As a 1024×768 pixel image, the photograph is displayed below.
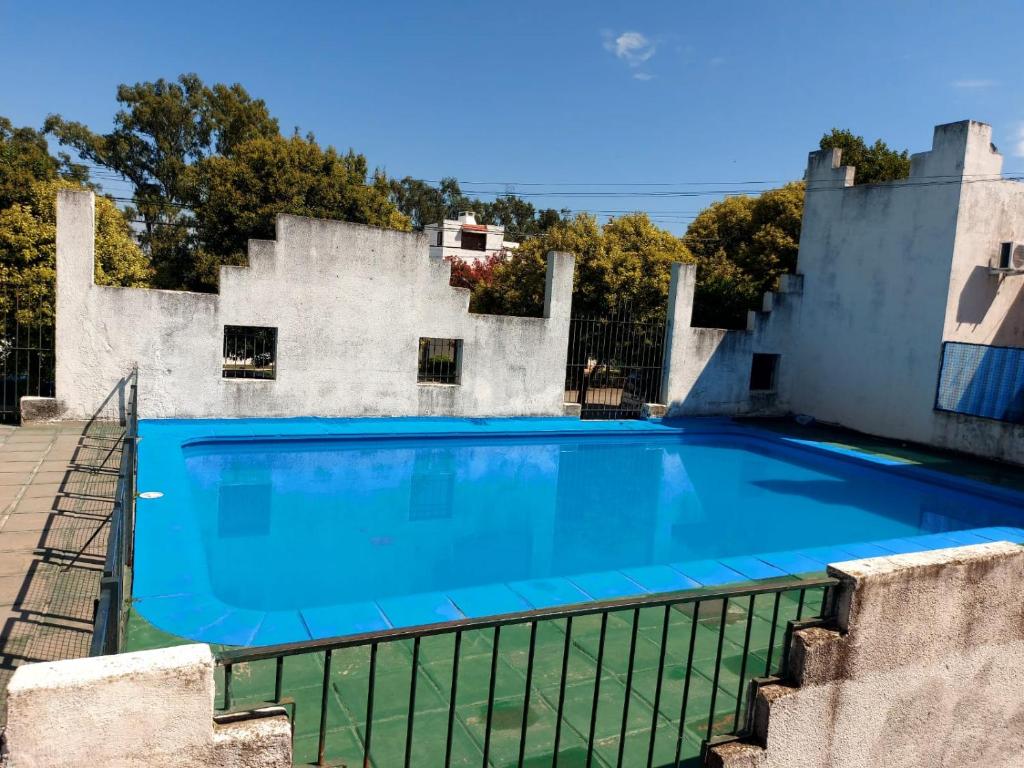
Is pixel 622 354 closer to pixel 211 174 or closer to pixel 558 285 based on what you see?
pixel 558 285

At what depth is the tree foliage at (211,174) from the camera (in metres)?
20.1

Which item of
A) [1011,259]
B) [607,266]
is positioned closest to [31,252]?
[607,266]

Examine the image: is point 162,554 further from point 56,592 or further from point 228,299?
point 228,299

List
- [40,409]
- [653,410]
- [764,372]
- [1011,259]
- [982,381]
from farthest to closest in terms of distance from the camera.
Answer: [764,372]
[653,410]
[1011,259]
[982,381]
[40,409]

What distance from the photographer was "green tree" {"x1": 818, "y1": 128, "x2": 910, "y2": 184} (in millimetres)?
19819

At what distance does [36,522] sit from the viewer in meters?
6.38

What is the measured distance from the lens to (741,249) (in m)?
21.5

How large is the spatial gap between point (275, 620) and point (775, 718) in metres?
3.51

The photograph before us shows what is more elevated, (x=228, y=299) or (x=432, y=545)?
(x=228, y=299)

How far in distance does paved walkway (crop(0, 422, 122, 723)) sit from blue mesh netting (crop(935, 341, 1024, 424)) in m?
13.3

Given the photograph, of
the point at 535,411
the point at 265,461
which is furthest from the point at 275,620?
the point at 535,411

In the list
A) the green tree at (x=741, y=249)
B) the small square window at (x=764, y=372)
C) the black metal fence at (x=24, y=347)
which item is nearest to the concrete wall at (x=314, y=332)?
the black metal fence at (x=24, y=347)

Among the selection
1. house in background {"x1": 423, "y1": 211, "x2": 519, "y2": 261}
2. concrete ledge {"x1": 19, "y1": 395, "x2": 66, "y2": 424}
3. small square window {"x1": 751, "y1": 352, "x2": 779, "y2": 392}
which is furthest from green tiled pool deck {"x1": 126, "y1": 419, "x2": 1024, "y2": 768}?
house in background {"x1": 423, "y1": 211, "x2": 519, "y2": 261}

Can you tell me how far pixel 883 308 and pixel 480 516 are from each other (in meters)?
9.75
